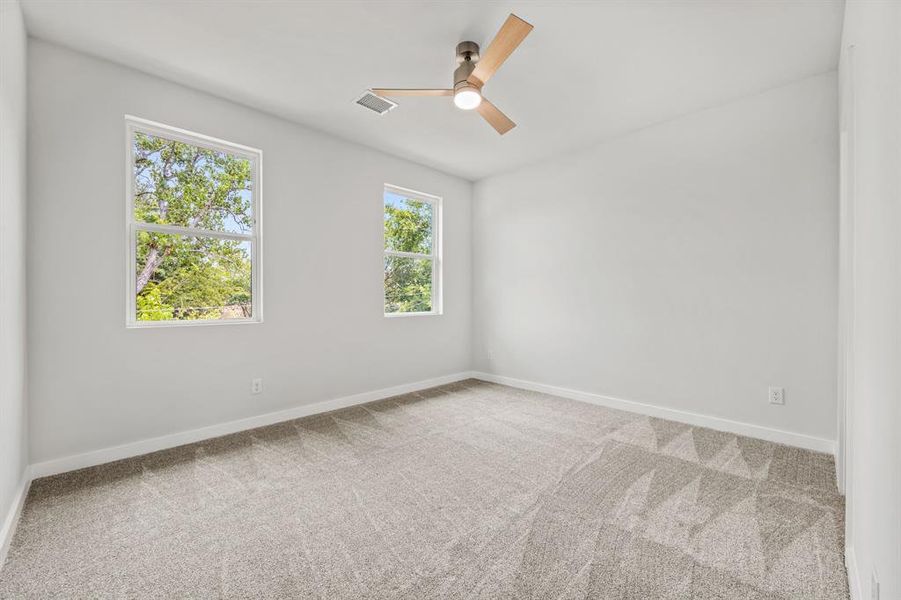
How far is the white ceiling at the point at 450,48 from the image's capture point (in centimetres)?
227

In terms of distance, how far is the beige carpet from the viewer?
1.60 meters

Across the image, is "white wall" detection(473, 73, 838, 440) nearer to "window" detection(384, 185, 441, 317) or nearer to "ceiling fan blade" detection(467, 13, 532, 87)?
"window" detection(384, 185, 441, 317)

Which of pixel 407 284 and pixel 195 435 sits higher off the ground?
pixel 407 284

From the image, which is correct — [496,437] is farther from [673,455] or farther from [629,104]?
[629,104]

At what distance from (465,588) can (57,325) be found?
2.87 metres

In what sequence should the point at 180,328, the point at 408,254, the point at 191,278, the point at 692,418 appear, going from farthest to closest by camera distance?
the point at 408,254 < the point at 692,418 < the point at 191,278 < the point at 180,328

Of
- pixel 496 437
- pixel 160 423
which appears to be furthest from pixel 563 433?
pixel 160 423

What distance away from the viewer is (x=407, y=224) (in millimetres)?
4820

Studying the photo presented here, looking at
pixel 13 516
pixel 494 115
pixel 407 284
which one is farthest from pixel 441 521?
pixel 407 284

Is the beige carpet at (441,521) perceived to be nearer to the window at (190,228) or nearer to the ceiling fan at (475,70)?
the window at (190,228)

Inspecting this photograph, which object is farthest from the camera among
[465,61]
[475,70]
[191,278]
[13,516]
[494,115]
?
[191,278]

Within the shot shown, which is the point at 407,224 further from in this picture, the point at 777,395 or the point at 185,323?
the point at 777,395

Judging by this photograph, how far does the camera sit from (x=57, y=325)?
254cm

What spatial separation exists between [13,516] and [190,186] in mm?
2273
